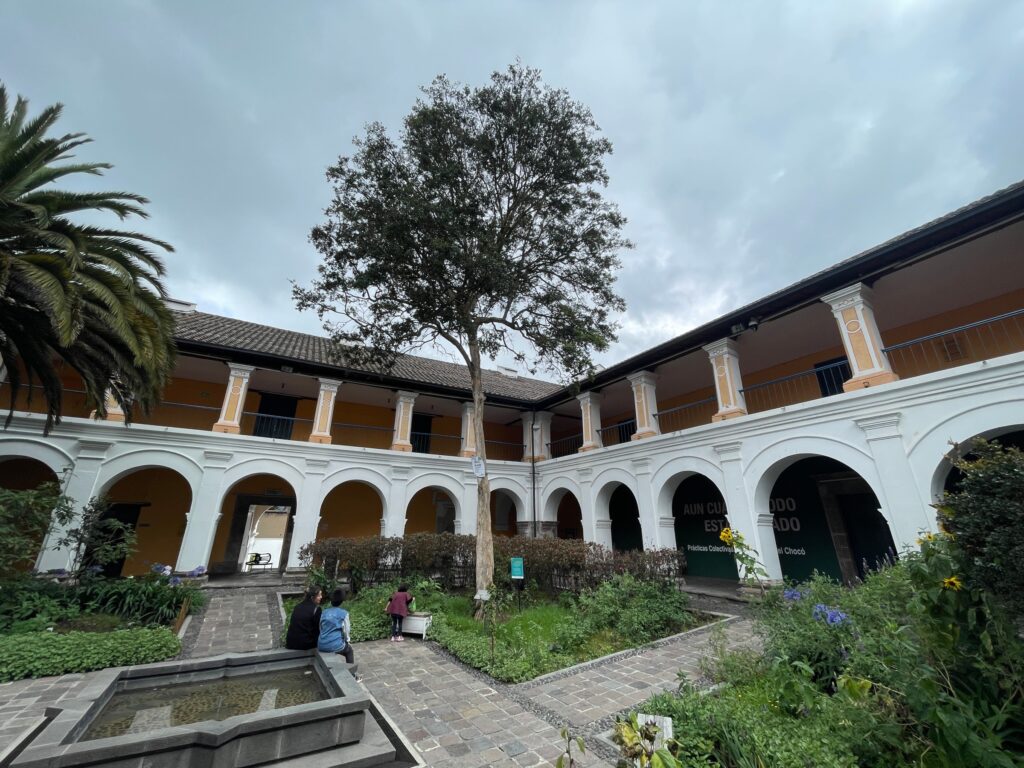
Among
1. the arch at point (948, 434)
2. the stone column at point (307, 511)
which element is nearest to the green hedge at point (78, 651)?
the stone column at point (307, 511)

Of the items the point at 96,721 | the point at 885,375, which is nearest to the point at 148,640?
the point at 96,721

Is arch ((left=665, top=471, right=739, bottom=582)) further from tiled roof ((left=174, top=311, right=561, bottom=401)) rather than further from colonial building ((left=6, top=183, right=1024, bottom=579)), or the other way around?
tiled roof ((left=174, top=311, right=561, bottom=401))

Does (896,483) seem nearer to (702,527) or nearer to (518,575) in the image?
(518,575)

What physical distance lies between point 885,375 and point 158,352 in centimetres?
1330

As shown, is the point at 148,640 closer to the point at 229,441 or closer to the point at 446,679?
the point at 446,679

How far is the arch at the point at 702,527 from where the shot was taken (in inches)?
518

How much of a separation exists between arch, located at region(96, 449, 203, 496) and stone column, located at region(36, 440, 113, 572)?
17 cm

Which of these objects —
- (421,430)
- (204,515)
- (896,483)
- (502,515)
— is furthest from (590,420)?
(204,515)

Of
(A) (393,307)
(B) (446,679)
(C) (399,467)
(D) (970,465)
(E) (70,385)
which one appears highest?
(A) (393,307)

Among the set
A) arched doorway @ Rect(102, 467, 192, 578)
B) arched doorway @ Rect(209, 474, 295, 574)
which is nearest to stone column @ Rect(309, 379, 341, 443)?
arched doorway @ Rect(209, 474, 295, 574)

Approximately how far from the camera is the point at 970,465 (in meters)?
3.15

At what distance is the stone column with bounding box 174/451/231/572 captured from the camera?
429 inches

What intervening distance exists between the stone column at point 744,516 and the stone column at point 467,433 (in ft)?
26.4

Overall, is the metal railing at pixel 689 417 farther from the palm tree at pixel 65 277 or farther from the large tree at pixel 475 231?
the palm tree at pixel 65 277
